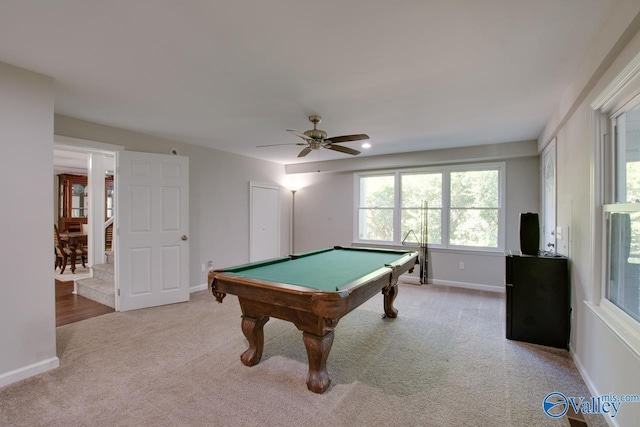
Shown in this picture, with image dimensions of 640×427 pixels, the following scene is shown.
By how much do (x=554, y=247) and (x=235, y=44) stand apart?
3942 mm

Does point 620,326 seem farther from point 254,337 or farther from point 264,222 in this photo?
point 264,222

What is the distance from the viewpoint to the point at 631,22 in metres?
1.41

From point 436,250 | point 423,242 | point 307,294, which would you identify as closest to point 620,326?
point 307,294

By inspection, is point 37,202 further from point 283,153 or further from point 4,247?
point 283,153

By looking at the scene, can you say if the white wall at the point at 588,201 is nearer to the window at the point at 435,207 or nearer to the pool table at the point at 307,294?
the pool table at the point at 307,294

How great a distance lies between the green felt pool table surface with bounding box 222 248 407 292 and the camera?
2.24m

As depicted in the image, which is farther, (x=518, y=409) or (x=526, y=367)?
(x=526, y=367)

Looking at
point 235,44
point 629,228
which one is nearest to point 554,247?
point 629,228

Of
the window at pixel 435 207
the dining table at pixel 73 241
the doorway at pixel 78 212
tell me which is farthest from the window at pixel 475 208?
the dining table at pixel 73 241

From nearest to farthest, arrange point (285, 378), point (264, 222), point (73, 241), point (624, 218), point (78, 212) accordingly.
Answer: point (624, 218), point (285, 378), point (73, 241), point (264, 222), point (78, 212)

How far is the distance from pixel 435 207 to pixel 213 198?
3983 millimetres

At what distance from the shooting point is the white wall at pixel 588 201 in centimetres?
154

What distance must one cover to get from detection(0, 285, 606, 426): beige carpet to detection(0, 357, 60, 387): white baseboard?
0.19 feet

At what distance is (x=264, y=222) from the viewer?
601cm
